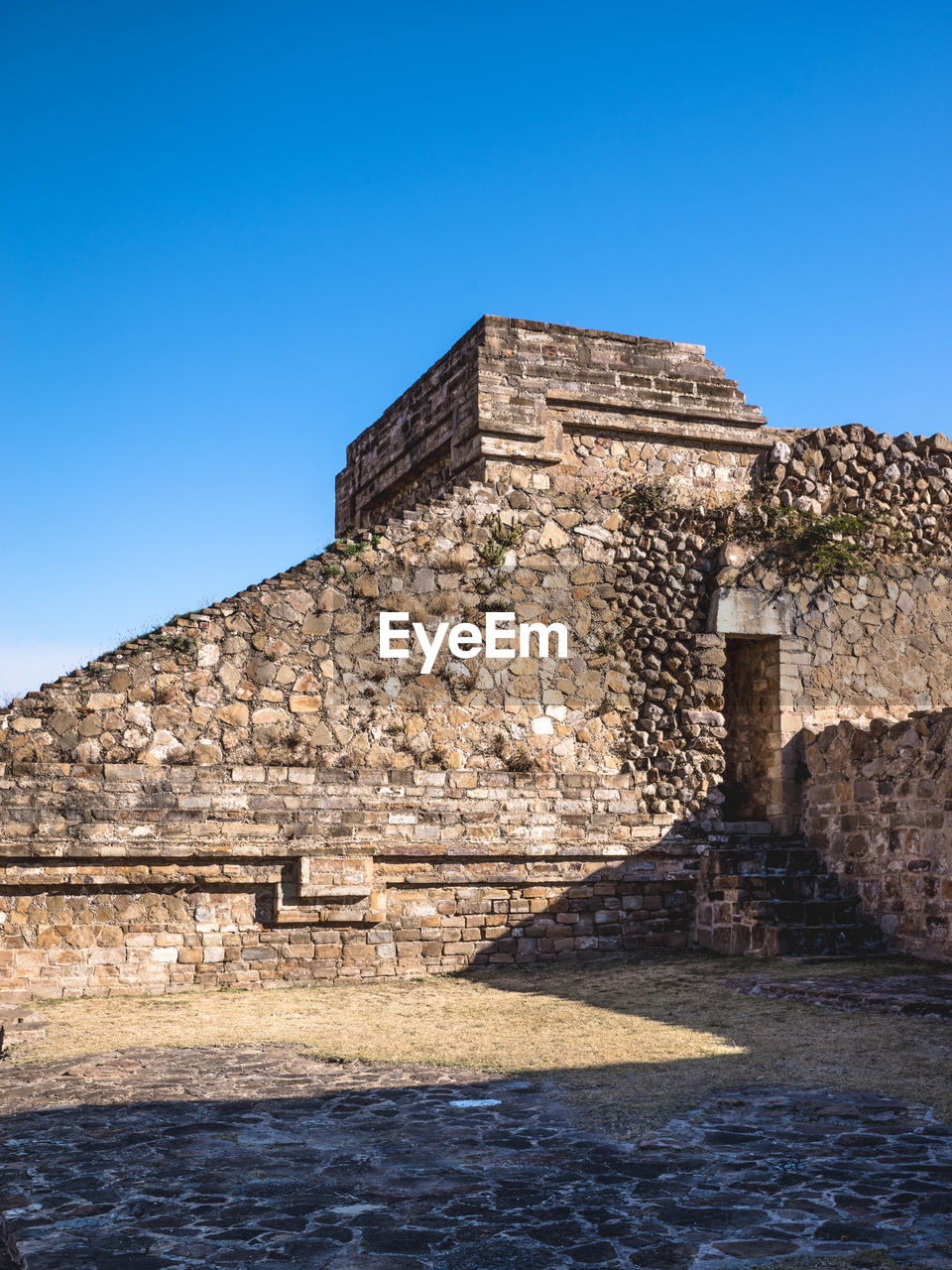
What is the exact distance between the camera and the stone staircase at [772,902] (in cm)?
1048

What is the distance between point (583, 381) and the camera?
12.2 m

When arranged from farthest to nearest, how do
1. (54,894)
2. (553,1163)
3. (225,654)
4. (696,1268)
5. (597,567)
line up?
(597,567) < (225,654) < (54,894) < (553,1163) < (696,1268)

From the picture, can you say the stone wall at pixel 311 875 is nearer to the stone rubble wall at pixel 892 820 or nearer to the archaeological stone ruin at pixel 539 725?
the archaeological stone ruin at pixel 539 725

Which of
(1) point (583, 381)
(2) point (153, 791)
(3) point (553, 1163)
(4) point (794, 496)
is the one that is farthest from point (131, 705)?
(4) point (794, 496)

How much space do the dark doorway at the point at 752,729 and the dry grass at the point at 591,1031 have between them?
85.0 inches

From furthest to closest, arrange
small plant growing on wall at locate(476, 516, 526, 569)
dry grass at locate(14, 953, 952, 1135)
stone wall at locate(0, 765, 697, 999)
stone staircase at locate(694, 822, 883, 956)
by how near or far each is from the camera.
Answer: small plant growing on wall at locate(476, 516, 526, 569), stone staircase at locate(694, 822, 883, 956), stone wall at locate(0, 765, 697, 999), dry grass at locate(14, 953, 952, 1135)

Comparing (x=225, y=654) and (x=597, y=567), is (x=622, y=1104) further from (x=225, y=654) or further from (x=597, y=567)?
(x=597, y=567)

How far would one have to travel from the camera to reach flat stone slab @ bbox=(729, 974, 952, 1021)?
7840 millimetres

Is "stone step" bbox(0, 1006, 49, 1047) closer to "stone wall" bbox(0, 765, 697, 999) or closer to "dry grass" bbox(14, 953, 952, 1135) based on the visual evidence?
"dry grass" bbox(14, 953, 952, 1135)

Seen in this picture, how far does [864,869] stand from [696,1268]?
798 centimetres

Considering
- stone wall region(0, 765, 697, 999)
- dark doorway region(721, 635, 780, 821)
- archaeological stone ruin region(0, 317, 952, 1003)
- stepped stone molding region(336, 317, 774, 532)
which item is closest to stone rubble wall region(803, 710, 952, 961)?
archaeological stone ruin region(0, 317, 952, 1003)
